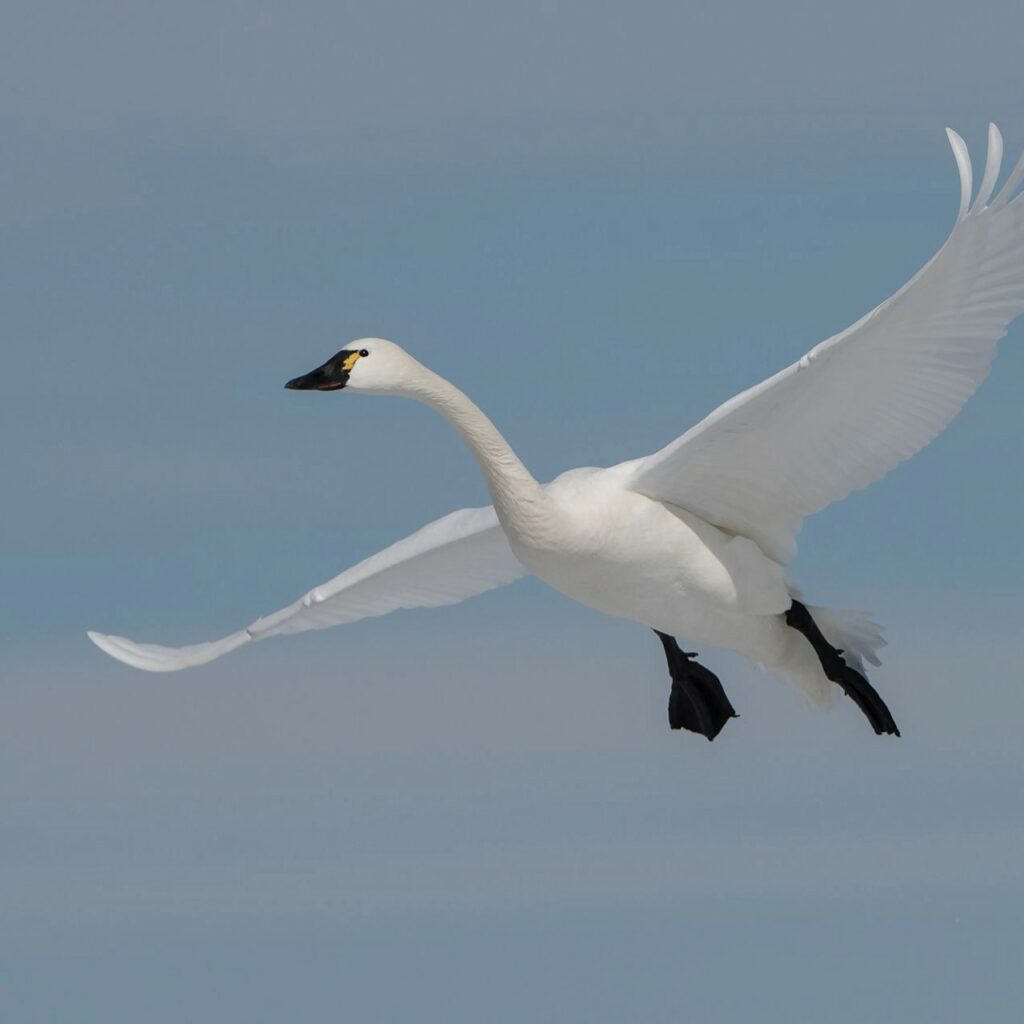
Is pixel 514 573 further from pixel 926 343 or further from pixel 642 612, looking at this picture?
pixel 926 343

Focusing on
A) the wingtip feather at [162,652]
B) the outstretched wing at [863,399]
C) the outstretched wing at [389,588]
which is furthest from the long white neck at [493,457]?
the wingtip feather at [162,652]

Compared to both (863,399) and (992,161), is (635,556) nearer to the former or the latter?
(863,399)

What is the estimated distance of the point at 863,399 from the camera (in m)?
17.3

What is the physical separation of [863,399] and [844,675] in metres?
2.66

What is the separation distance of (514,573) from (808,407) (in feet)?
11.5

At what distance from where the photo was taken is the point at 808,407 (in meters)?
17.3

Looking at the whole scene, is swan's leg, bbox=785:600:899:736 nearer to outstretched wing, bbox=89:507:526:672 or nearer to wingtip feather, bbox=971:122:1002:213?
outstretched wing, bbox=89:507:526:672

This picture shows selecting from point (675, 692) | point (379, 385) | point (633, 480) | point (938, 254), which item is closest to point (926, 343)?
point (938, 254)

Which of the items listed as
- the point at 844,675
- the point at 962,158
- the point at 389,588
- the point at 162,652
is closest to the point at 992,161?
the point at 962,158

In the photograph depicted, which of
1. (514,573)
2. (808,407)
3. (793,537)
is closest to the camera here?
(808,407)

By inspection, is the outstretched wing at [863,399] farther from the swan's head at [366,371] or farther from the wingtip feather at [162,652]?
the wingtip feather at [162,652]

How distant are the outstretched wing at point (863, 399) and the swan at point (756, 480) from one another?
13mm

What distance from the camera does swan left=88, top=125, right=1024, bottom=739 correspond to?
54.1 ft

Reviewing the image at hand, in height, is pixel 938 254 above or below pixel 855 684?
above
